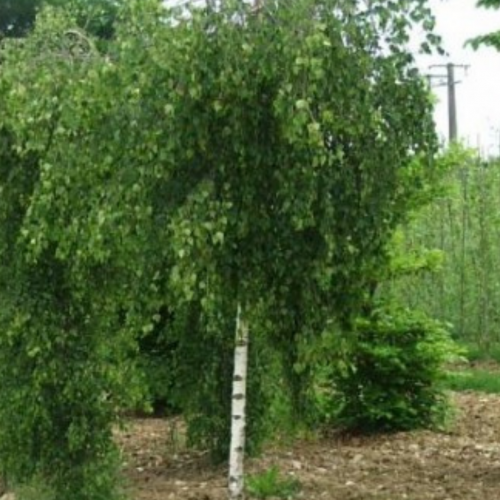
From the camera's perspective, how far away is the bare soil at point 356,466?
22.6 ft

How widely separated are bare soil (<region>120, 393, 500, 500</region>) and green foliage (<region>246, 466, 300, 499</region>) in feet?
0.25

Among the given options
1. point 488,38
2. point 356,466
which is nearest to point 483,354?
point 356,466

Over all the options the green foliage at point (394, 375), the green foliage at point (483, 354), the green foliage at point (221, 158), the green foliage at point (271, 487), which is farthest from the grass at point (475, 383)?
the green foliage at point (221, 158)

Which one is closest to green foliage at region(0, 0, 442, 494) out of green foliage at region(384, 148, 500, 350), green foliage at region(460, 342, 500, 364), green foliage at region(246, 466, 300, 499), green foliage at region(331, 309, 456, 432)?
green foliage at region(246, 466, 300, 499)

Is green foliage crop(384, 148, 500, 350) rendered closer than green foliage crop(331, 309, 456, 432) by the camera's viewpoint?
No

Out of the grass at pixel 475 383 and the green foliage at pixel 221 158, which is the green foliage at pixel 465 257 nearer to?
the grass at pixel 475 383

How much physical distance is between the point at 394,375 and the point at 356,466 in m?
1.31

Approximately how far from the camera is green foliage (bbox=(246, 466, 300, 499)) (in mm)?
6797

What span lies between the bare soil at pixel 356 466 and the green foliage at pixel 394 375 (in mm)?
165

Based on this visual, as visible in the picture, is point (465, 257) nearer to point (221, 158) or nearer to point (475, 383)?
point (475, 383)

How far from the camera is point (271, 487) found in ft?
22.4

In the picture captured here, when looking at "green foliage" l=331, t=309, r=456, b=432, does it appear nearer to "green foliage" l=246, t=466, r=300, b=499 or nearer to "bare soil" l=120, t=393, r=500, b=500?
"bare soil" l=120, t=393, r=500, b=500

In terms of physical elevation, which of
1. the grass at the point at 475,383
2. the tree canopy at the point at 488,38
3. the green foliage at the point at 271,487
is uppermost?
the tree canopy at the point at 488,38

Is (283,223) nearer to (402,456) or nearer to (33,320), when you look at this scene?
(33,320)
